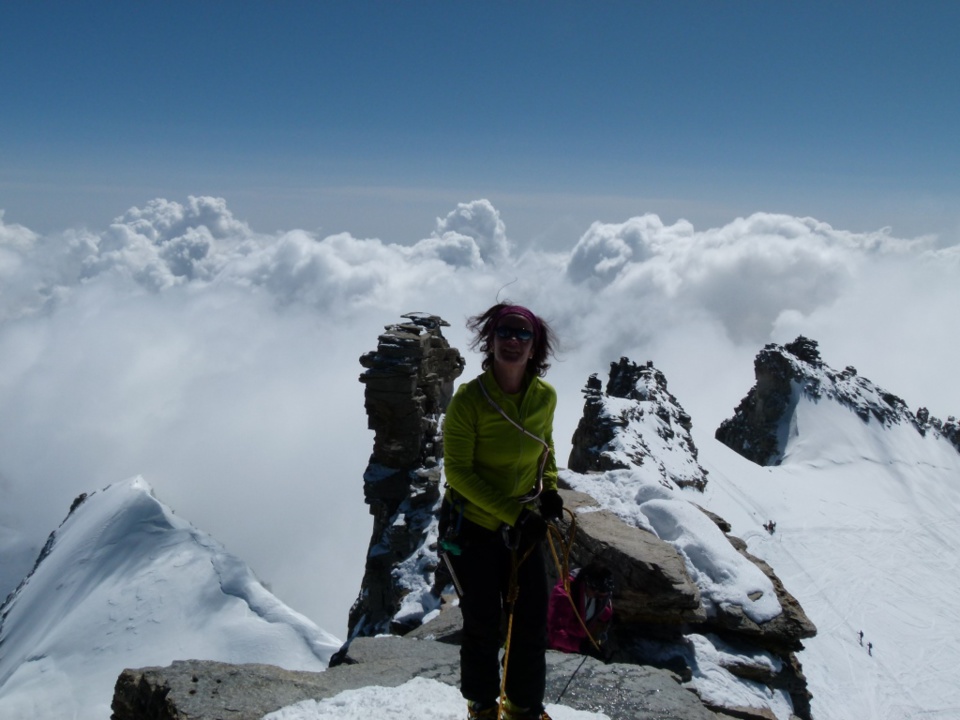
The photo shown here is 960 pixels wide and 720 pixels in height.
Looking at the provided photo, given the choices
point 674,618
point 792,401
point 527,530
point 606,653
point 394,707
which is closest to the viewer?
point 527,530

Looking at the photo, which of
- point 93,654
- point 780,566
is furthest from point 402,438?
point 93,654

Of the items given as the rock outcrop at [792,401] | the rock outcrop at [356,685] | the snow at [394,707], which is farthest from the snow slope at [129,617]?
the rock outcrop at [792,401]

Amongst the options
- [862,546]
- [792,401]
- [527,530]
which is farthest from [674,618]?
[792,401]

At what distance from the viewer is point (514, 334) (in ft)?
16.2

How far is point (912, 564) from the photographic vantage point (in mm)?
29250

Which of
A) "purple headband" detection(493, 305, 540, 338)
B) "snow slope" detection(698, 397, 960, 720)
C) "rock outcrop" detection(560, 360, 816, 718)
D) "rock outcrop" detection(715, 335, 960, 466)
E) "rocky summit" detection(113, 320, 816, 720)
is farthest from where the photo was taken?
"rock outcrop" detection(715, 335, 960, 466)

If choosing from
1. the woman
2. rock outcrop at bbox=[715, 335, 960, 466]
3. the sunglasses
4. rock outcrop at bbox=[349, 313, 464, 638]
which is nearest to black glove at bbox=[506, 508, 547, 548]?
the woman

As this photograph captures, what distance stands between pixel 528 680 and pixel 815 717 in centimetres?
1297

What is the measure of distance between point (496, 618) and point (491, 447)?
1408 millimetres

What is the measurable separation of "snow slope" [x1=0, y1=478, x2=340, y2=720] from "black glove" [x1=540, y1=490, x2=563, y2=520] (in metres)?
34.3

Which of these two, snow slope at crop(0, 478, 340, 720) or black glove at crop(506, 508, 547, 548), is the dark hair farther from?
snow slope at crop(0, 478, 340, 720)

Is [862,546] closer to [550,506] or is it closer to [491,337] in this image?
[550,506]

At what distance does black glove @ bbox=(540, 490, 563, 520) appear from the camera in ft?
17.0

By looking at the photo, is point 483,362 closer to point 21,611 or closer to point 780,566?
point 780,566
